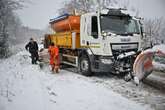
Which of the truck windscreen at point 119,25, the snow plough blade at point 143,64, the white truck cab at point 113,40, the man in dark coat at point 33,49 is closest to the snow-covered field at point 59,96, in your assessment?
the white truck cab at point 113,40

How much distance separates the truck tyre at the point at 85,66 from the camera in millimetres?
12639

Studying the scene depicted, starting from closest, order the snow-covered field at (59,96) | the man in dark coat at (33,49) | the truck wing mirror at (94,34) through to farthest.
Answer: the snow-covered field at (59,96), the truck wing mirror at (94,34), the man in dark coat at (33,49)

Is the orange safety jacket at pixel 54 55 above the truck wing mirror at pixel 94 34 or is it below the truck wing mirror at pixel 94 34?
below

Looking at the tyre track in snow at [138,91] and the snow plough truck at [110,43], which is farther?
the snow plough truck at [110,43]

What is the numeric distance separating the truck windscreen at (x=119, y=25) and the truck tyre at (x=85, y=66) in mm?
1832

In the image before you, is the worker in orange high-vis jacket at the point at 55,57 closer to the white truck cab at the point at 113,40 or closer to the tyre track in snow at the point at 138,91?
the white truck cab at the point at 113,40

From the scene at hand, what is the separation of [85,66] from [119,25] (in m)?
Result: 2.46

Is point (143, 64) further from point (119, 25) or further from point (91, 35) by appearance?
point (91, 35)

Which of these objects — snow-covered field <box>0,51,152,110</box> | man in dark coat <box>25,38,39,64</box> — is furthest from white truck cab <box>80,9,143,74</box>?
man in dark coat <box>25,38,39,64</box>

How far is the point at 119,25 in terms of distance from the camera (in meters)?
11.9

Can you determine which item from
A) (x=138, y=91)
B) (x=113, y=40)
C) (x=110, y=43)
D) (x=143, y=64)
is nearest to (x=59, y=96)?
(x=138, y=91)

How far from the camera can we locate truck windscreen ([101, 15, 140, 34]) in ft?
38.5

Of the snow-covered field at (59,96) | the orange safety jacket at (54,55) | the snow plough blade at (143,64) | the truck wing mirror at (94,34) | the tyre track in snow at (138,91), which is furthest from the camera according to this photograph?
the orange safety jacket at (54,55)

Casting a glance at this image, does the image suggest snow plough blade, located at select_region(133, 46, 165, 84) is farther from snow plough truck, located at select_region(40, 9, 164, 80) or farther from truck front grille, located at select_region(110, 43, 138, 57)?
truck front grille, located at select_region(110, 43, 138, 57)
